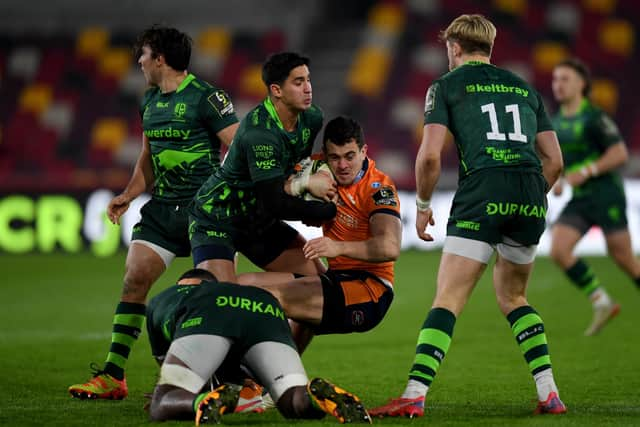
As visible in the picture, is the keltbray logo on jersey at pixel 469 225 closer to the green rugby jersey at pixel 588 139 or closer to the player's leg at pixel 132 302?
the player's leg at pixel 132 302

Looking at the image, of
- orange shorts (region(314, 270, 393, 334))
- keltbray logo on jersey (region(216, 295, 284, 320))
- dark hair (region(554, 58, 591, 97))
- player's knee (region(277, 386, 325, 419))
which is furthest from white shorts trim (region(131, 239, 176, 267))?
dark hair (region(554, 58, 591, 97))

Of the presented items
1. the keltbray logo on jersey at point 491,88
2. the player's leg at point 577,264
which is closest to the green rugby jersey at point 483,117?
the keltbray logo on jersey at point 491,88

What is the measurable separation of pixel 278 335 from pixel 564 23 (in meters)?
18.9

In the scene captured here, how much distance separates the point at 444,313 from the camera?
5574 mm

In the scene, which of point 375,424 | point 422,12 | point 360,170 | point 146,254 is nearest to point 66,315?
point 146,254

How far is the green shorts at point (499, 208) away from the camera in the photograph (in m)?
5.60

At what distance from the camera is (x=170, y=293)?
17.7 ft

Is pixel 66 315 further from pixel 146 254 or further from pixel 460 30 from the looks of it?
pixel 460 30

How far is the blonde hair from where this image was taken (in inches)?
226

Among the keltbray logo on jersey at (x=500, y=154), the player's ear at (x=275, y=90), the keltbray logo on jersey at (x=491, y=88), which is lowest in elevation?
the keltbray logo on jersey at (x=500, y=154)

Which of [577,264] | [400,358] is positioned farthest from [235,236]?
[577,264]

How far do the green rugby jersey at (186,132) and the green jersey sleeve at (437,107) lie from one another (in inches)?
59.0

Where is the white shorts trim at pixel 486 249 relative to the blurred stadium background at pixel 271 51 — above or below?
below

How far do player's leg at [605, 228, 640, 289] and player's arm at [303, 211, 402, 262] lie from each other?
434cm
